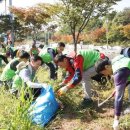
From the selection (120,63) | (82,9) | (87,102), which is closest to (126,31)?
(82,9)

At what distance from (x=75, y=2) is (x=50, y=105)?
9.23 metres

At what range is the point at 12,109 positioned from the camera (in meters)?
4.60

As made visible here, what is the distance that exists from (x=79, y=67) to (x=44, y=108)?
1012 mm

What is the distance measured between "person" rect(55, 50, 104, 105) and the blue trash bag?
414 millimetres

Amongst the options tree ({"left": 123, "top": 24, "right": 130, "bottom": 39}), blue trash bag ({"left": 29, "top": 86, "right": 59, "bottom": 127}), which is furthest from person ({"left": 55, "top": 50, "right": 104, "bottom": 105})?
tree ({"left": 123, "top": 24, "right": 130, "bottom": 39})

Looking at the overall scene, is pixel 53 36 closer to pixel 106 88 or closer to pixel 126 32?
pixel 126 32

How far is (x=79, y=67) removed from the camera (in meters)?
5.42

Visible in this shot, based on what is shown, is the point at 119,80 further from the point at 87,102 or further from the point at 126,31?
the point at 126,31

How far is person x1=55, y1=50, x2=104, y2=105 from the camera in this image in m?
5.29

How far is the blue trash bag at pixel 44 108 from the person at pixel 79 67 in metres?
0.41

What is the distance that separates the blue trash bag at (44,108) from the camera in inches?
181

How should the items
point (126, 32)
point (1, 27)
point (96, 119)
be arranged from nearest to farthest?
point (96, 119) → point (1, 27) → point (126, 32)

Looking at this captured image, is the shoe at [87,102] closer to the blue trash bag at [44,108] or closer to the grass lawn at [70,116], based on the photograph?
the grass lawn at [70,116]

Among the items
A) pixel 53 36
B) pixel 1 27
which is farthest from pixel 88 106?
pixel 53 36
